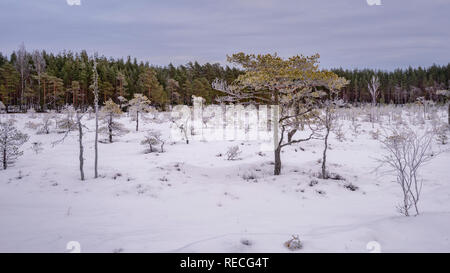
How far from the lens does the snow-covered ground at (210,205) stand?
17.4 ft

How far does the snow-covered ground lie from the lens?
5309 millimetres

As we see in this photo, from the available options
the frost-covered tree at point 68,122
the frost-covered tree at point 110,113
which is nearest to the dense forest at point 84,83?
the frost-covered tree at point 68,122

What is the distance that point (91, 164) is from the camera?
14.4 meters

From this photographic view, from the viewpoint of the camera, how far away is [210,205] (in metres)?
8.93

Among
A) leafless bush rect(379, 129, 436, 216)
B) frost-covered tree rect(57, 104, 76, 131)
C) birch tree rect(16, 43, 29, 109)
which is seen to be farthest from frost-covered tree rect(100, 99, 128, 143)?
birch tree rect(16, 43, 29, 109)

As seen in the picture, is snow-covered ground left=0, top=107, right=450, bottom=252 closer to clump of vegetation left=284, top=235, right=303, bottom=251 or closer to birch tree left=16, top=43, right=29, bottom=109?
clump of vegetation left=284, top=235, right=303, bottom=251

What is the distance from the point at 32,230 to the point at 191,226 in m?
4.39

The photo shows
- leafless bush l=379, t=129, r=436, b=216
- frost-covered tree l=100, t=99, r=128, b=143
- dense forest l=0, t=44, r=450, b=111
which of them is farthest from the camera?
dense forest l=0, t=44, r=450, b=111

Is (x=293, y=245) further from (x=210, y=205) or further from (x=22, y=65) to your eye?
(x=22, y=65)

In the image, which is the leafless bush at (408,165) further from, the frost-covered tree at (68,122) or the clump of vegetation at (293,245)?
the frost-covered tree at (68,122)

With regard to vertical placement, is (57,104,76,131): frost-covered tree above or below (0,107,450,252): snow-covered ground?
above
